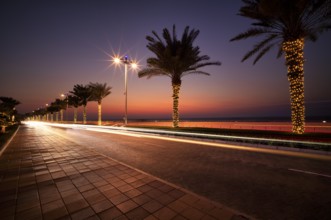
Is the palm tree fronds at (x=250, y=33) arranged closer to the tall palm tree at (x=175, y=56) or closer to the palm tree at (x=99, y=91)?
the tall palm tree at (x=175, y=56)

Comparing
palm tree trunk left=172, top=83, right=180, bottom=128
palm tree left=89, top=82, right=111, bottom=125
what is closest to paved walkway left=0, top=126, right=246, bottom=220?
palm tree trunk left=172, top=83, right=180, bottom=128

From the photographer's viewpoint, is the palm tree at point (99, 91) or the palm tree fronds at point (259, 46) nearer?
the palm tree fronds at point (259, 46)

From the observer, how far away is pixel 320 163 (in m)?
6.44

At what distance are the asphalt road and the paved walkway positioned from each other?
1.76 feet

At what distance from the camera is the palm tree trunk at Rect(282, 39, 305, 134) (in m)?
12.9

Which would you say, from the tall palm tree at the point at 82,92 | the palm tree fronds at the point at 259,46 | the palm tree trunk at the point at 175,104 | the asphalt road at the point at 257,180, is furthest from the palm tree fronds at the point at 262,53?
the tall palm tree at the point at 82,92

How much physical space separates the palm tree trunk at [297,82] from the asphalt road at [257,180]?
6.88 m

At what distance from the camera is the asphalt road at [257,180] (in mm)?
3412

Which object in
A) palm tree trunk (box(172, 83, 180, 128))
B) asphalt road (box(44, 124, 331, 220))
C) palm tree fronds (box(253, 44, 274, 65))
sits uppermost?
palm tree fronds (box(253, 44, 274, 65))

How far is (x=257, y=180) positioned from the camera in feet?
15.8

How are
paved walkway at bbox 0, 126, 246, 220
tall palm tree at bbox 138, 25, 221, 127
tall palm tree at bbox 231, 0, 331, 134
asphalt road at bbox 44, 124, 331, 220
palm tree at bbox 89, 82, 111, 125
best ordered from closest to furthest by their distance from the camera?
1. paved walkway at bbox 0, 126, 246, 220
2. asphalt road at bbox 44, 124, 331, 220
3. tall palm tree at bbox 231, 0, 331, 134
4. tall palm tree at bbox 138, 25, 221, 127
5. palm tree at bbox 89, 82, 111, 125

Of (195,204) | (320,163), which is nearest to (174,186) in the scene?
(195,204)

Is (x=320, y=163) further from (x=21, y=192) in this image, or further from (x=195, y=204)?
(x=21, y=192)

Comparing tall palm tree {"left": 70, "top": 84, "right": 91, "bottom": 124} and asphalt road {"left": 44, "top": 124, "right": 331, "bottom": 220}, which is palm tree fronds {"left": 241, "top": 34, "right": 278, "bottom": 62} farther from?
tall palm tree {"left": 70, "top": 84, "right": 91, "bottom": 124}
